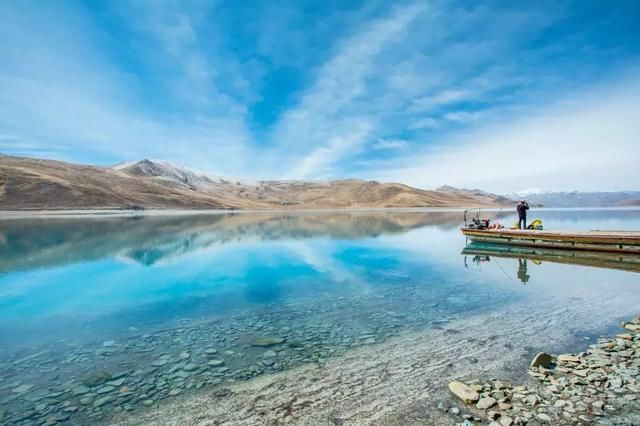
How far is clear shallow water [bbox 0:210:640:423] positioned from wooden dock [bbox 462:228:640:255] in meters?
5.22

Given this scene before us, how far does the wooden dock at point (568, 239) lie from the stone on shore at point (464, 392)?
22468 millimetres

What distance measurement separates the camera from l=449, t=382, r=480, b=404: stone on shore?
579 cm

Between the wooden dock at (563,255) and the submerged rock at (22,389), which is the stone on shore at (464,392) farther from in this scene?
the wooden dock at (563,255)

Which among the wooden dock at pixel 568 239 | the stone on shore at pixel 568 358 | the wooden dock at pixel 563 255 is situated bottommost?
the stone on shore at pixel 568 358

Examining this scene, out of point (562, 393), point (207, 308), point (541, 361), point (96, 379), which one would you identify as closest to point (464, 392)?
point (562, 393)

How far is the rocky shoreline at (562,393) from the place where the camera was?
17.2 feet

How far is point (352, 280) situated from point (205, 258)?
37.8 feet

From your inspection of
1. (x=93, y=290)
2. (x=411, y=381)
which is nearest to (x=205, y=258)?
(x=93, y=290)

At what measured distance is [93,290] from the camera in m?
15.3

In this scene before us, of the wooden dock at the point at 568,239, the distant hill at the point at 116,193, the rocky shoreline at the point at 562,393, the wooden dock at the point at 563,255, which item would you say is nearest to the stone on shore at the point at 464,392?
the rocky shoreline at the point at 562,393

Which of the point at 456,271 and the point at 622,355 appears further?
the point at 456,271

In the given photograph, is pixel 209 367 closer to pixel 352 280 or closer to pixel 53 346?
pixel 53 346

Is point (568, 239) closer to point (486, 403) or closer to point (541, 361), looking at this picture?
point (541, 361)

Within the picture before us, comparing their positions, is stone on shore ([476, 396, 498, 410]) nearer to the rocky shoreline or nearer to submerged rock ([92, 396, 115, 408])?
the rocky shoreline
